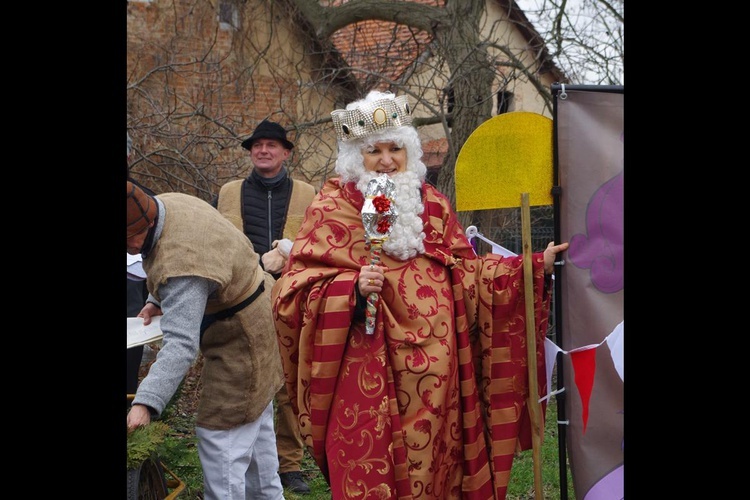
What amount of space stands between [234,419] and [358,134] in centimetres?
134

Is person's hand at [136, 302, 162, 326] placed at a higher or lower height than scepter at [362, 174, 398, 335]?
lower

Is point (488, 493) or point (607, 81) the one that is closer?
point (488, 493)

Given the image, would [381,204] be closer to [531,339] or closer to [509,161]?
[509,161]

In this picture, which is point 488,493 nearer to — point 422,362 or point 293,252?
point 422,362

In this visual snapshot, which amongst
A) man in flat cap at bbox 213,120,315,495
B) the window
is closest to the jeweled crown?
man in flat cap at bbox 213,120,315,495

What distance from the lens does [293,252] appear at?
3.38 metres

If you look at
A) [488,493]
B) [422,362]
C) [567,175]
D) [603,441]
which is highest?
[567,175]

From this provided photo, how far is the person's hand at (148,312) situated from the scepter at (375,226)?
38.1 inches

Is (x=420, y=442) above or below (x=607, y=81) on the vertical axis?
below

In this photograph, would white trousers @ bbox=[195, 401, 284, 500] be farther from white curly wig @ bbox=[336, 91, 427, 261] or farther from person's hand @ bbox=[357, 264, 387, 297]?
white curly wig @ bbox=[336, 91, 427, 261]

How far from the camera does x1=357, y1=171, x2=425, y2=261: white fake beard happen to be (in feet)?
10.7

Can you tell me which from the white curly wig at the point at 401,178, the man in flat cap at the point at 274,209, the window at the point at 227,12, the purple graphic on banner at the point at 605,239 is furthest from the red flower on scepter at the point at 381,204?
the window at the point at 227,12

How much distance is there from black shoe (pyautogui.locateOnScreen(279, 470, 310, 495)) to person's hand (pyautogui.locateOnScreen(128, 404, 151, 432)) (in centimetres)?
219

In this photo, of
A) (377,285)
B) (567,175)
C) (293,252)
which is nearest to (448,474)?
(377,285)
